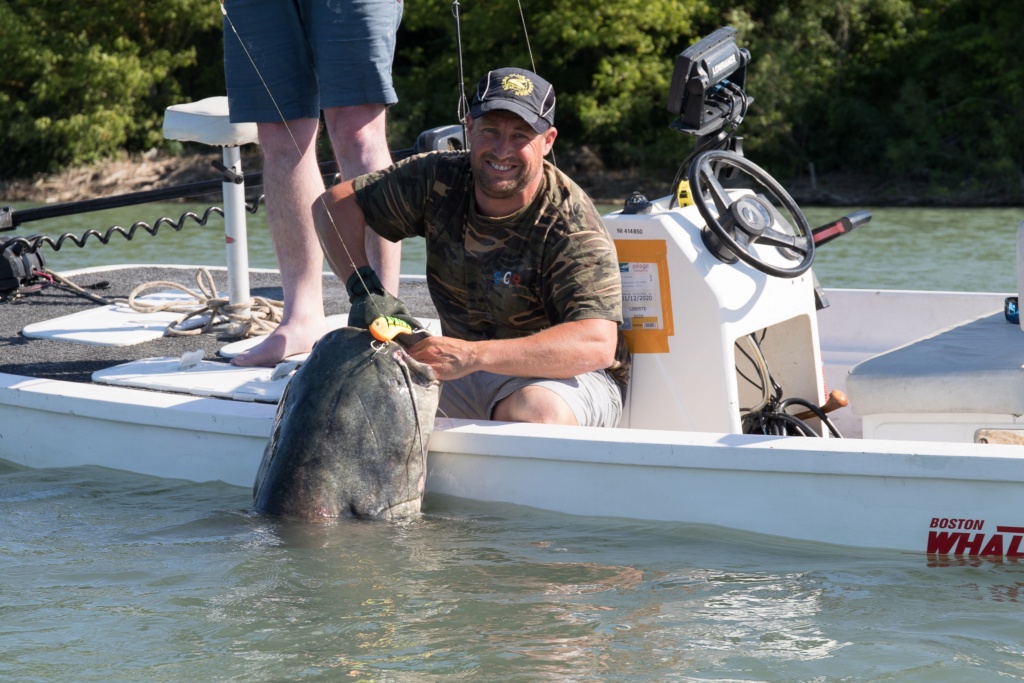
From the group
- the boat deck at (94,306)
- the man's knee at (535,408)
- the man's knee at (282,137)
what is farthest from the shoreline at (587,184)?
the man's knee at (535,408)

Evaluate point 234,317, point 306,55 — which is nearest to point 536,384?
point 306,55

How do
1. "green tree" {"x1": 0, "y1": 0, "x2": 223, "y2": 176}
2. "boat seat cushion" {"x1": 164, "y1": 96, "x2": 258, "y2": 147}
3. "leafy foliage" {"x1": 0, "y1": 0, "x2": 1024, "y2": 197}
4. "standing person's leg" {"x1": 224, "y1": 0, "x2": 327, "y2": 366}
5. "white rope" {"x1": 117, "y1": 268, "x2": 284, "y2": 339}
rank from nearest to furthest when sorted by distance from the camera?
"standing person's leg" {"x1": 224, "y1": 0, "x2": 327, "y2": 366}
"boat seat cushion" {"x1": 164, "y1": 96, "x2": 258, "y2": 147}
"white rope" {"x1": 117, "y1": 268, "x2": 284, "y2": 339}
"leafy foliage" {"x1": 0, "y1": 0, "x2": 1024, "y2": 197}
"green tree" {"x1": 0, "y1": 0, "x2": 223, "y2": 176}

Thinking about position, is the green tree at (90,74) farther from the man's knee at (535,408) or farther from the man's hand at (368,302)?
the man's knee at (535,408)

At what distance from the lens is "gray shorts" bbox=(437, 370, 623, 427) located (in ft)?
11.9

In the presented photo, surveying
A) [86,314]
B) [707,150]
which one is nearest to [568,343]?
[707,150]

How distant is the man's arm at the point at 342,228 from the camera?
3.77 metres

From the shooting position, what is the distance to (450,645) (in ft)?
9.66

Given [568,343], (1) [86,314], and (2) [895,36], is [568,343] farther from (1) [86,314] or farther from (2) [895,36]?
(2) [895,36]

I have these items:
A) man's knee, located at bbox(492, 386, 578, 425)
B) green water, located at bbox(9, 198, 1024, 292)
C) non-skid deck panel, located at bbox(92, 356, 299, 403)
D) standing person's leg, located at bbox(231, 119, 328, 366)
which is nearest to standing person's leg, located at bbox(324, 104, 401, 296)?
standing person's leg, located at bbox(231, 119, 328, 366)

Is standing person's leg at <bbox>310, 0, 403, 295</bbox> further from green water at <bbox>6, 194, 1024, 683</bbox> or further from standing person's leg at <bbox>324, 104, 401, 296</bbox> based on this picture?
green water at <bbox>6, 194, 1024, 683</bbox>

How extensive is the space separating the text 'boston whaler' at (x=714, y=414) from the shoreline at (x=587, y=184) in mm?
20423

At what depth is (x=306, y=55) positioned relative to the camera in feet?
14.8

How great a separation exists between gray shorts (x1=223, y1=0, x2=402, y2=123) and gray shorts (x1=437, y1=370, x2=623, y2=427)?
109 centimetres

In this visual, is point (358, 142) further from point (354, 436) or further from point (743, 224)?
point (743, 224)
